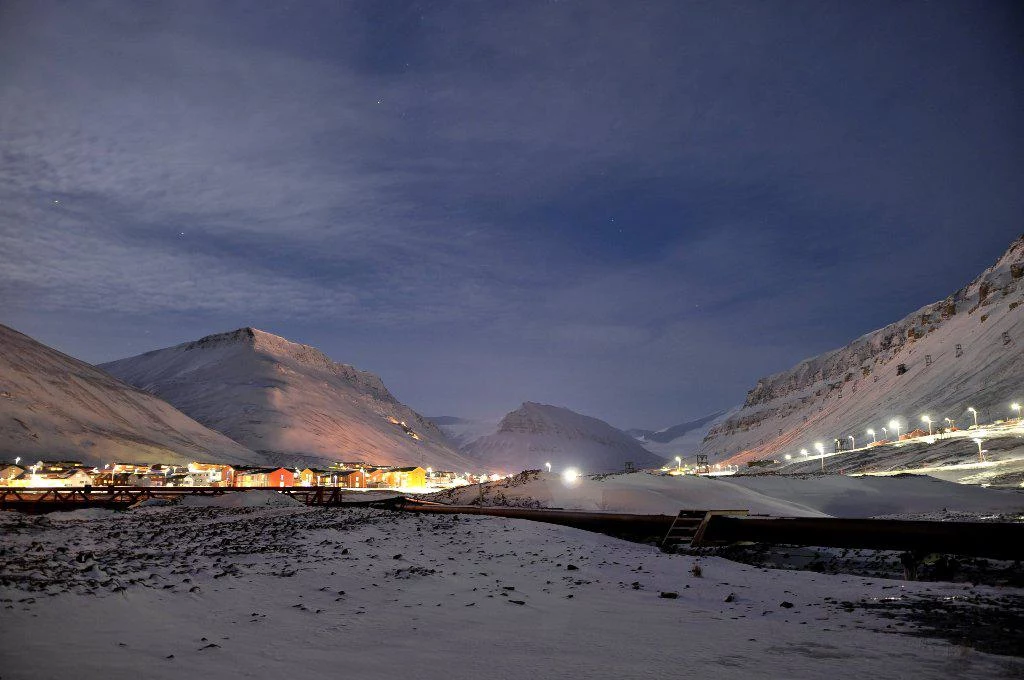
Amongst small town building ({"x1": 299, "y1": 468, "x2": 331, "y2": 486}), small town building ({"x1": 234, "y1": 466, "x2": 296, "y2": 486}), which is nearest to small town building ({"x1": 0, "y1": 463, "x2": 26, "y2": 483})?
small town building ({"x1": 234, "y1": 466, "x2": 296, "y2": 486})

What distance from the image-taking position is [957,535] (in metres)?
16.5

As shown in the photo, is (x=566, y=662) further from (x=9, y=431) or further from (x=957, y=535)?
(x=9, y=431)

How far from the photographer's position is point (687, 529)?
22453 millimetres

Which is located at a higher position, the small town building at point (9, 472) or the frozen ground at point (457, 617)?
the small town building at point (9, 472)

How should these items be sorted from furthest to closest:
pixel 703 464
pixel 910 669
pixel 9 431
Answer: pixel 703 464 → pixel 9 431 → pixel 910 669

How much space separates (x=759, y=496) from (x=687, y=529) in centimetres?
2260

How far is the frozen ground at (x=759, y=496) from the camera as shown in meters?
38.0

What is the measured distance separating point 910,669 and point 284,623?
8468mm

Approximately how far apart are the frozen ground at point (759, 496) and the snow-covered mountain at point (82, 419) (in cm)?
10694

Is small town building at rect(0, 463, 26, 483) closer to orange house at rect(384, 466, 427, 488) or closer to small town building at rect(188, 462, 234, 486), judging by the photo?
small town building at rect(188, 462, 234, 486)

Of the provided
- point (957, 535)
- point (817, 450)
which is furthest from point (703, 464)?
point (957, 535)

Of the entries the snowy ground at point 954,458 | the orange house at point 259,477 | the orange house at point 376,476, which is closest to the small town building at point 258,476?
the orange house at point 259,477

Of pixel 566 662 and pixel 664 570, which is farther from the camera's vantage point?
pixel 664 570

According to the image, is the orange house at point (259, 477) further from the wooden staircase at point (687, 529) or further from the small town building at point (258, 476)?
the wooden staircase at point (687, 529)
